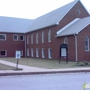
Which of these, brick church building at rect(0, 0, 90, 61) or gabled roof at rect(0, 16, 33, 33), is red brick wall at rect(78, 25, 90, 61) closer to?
brick church building at rect(0, 0, 90, 61)

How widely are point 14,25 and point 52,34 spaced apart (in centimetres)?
1555

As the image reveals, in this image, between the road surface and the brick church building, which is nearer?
the road surface

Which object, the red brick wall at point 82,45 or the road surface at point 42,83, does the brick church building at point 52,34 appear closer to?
the red brick wall at point 82,45

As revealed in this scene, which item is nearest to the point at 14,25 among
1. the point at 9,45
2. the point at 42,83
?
the point at 9,45

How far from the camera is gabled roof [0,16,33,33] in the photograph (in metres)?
44.5

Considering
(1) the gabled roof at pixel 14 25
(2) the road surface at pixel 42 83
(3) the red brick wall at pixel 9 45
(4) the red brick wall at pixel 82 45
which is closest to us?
(2) the road surface at pixel 42 83

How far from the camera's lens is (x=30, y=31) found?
43.1 metres

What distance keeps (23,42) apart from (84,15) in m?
17.1

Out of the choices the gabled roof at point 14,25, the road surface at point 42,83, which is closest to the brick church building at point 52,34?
the gabled roof at point 14,25

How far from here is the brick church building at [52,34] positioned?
28.3 meters

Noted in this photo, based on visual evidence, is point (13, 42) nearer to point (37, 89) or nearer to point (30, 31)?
point (30, 31)

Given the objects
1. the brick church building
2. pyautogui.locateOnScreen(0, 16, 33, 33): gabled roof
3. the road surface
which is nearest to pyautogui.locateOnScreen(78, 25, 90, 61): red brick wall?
the brick church building

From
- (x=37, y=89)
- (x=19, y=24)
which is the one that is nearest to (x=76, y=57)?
(x=37, y=89)

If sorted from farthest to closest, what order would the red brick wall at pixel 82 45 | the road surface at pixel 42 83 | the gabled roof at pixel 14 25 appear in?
1. the gabled roof at pixel 14 25
2. the red brick wall at pixel 82 45
3. the road surface at pixel 42 83
